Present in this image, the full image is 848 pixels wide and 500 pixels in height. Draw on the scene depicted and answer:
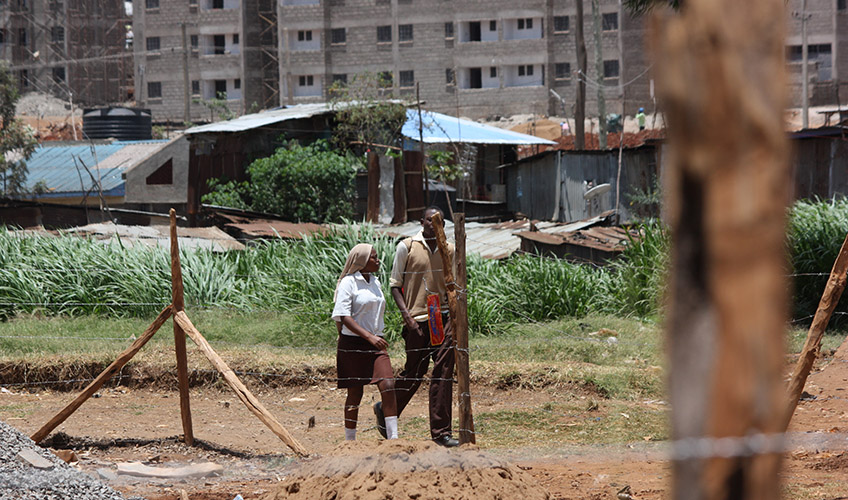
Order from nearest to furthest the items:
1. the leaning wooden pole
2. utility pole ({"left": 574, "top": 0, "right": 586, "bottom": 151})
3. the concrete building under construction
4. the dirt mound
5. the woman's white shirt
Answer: the dirt mound
the leaning wooden pole
the woman's white shirt
utility pole ({"left": 574, "top": 0, "right": 586, "bottom": 151})
the concrete building under construction

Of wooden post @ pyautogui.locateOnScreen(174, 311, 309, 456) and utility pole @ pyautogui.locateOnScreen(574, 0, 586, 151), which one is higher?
utility pole @ pyautogui.locateOnScreen(574, 0, 586, 151)

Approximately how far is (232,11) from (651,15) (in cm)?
5108

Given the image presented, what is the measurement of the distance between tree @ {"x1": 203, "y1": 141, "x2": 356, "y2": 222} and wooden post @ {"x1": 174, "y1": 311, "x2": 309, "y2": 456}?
540 inches

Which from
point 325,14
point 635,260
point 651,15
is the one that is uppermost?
point 325,14

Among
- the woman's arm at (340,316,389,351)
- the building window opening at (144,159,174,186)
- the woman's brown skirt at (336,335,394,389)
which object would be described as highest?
the building window opening at (144,159,174,186)

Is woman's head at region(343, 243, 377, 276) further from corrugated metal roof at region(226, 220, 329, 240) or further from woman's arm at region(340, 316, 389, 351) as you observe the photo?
corrugated metal roof at region(226, 220, 329, 240)

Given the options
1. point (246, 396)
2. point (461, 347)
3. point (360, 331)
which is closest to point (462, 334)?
point (461, 347)

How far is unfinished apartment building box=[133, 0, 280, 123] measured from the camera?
1950 inches

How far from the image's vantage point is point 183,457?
22.3 ft

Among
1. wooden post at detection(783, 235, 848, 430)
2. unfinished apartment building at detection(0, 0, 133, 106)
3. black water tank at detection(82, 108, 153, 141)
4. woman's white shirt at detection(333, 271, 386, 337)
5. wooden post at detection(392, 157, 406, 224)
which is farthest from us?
unfinished apartment building at detection(0, 0, 133, 106)

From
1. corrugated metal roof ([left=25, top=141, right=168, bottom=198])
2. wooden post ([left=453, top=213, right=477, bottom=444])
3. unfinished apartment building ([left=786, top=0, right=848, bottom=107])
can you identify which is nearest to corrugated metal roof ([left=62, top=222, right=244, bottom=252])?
wooden post ([left=453, top=213, right=477, bottom=444])

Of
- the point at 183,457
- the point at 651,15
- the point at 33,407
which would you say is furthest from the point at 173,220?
the point at 651,15

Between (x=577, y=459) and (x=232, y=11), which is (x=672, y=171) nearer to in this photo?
(x=577, y=459)

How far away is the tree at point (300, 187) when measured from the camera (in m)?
20.4
